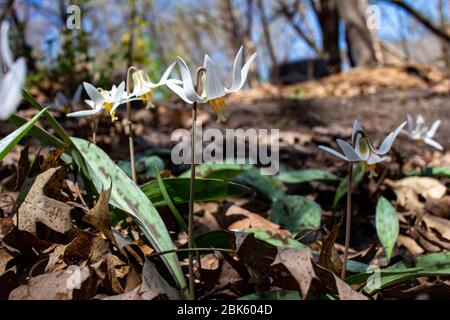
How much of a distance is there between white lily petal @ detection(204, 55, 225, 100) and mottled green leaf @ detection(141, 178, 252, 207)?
0.26 meters

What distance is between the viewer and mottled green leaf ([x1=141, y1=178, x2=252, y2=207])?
1.13 m

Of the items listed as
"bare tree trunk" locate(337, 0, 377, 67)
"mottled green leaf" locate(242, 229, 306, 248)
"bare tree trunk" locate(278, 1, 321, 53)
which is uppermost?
"bare tree trunk" locate(278, 1, 321, 53)

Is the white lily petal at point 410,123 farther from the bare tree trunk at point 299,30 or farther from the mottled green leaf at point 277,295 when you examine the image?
the bare tree trunk at point 299,30

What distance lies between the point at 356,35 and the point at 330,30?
2986mm

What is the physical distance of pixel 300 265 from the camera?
81 centimetres

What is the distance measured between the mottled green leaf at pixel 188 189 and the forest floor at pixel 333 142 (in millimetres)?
159

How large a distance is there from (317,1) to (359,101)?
7.05 metres

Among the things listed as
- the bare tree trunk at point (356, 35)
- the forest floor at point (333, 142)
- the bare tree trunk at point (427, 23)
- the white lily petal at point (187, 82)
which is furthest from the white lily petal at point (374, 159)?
the bare tree trunk at point (427, 23)

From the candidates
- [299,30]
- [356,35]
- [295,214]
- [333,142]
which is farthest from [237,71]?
[299,30]

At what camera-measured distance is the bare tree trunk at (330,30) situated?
9672 mm

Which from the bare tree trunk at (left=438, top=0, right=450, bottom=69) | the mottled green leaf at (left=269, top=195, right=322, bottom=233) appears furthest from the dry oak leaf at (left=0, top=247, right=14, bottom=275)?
the bare tree trunk at (left=438, top=0, right=450, bottom=69)

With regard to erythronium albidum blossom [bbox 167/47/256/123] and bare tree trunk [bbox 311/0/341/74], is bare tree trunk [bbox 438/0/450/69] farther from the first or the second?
erythronium albidum blossom [bbox 167/47/256/123]

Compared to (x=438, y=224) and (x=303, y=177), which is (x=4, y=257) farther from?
(x=438, y=224)

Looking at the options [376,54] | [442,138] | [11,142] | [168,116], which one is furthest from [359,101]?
[11,142]
